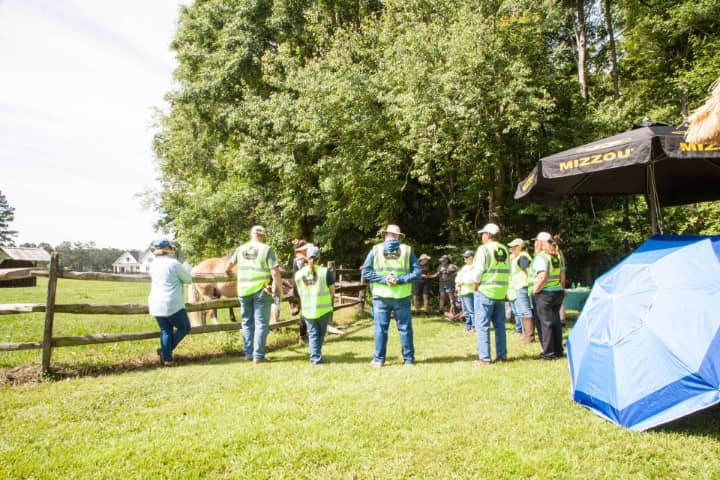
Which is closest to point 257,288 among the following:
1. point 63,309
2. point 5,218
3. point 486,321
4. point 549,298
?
point 63,309

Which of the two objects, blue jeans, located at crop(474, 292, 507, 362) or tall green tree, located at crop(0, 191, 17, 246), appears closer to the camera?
blue jeans, located at crop(474, 292, 507, 362)

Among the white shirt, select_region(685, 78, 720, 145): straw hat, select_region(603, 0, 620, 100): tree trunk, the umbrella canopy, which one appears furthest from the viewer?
select_region(603, 0, 620, 100): tree trunk

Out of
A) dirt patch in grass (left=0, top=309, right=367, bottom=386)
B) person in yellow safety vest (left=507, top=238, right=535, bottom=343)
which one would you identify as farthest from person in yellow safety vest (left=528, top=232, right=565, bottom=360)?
dirt patch in grass (left=0, top=309, right=367, bottom=386)

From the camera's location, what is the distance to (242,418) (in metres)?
4.28

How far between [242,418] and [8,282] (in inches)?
181

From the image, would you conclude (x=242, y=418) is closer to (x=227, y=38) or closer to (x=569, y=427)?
(x=569, y=427)

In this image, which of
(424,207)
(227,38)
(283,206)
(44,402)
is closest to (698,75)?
(424,207)

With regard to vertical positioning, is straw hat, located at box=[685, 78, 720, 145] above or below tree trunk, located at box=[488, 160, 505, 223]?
below

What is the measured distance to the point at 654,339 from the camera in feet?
13.1

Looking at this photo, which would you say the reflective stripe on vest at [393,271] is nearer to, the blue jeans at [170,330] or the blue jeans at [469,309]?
the blue jeans at [170,330]

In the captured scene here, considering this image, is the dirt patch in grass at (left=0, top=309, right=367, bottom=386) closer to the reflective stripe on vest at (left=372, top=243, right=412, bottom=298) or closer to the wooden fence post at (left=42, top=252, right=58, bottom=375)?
the wooden fence post at (left=42, top=252, right=58, bottom=375)

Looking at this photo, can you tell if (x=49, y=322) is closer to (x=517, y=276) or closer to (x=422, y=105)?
(x=517, y=276)

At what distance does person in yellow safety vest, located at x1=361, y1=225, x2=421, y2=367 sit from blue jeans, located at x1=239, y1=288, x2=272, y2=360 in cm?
174

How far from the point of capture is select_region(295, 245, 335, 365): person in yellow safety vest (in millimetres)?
6855
